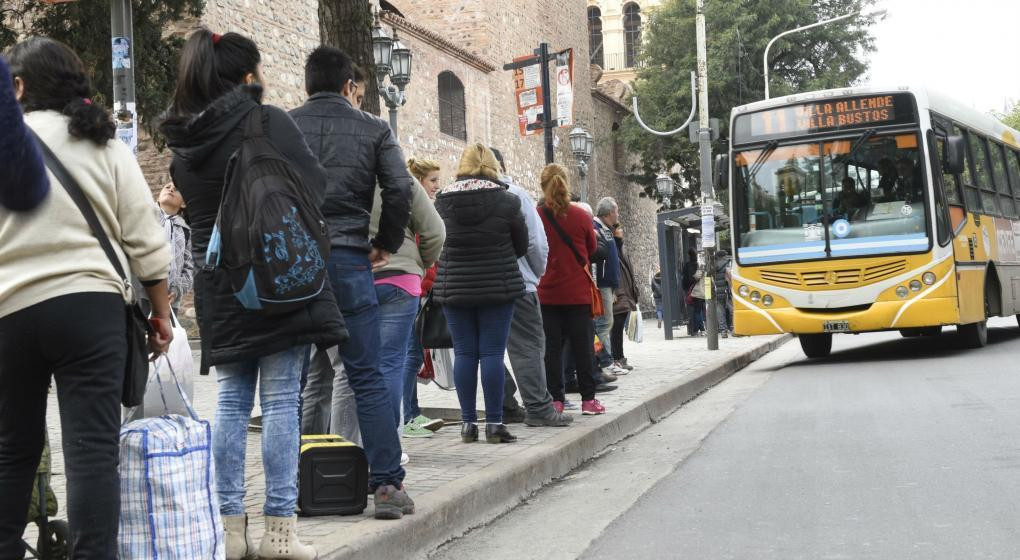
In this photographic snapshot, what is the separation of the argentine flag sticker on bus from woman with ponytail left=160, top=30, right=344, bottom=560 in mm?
11451

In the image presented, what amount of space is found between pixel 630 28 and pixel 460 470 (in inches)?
2456

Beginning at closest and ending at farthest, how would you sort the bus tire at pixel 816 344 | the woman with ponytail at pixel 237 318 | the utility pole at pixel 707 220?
1. the woman with ponytail at pixel 237 318
2. the bus tire at pixel 816 344
3. the utility pole at pixel 707 220

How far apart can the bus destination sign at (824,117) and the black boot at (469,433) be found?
885 centimetres

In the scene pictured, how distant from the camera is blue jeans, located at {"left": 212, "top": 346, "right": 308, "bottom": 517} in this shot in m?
4.55

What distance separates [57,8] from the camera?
49.1 ft

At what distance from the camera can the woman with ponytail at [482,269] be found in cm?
784

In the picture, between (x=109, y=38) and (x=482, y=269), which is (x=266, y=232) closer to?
(x=482, y=269)

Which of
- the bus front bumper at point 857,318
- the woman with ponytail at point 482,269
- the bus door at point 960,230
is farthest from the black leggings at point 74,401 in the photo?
the bus door at point 960,230

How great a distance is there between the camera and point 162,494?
396 cm

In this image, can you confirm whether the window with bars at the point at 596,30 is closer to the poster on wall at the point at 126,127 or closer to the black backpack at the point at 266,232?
the poster on wall at the point at 126,127

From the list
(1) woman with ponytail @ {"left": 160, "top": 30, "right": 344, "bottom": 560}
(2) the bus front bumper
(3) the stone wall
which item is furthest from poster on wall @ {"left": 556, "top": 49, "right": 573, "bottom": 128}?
(1) woman with ponytail @ {"left": 160, "top": 30, "right": 344, "bottom": 560}

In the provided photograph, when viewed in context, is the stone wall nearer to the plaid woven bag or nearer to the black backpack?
the black backpack

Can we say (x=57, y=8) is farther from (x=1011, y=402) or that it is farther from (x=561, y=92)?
(x=1011, y=402)

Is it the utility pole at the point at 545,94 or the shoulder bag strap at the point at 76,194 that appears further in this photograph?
the utility pole at the point at 545,94
